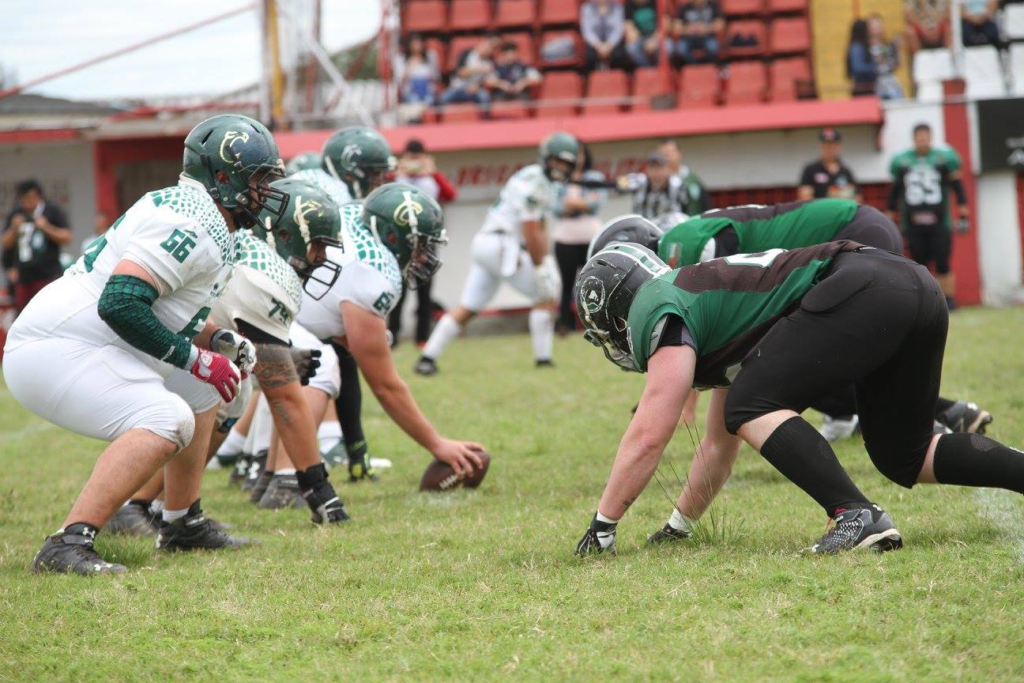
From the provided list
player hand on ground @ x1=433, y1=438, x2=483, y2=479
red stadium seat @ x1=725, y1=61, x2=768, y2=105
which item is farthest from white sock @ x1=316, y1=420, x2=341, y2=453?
red stadium seat @ x1=725, y1=61, x2=768, y2=105

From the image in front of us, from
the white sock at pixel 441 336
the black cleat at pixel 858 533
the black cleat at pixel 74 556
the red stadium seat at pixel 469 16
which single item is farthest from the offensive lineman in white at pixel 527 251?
the black cleat at pixel 858 533

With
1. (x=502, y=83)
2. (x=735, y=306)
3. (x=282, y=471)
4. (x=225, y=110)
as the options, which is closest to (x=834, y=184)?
(x=502, y=83)

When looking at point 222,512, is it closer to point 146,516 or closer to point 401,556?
point 146,516

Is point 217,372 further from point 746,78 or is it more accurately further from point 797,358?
point 746,78

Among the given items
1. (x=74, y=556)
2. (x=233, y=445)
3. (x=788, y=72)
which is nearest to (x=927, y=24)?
(x=788, y=72)

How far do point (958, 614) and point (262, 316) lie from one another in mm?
3124

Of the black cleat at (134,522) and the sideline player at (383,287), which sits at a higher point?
the sideline player at (383,287)

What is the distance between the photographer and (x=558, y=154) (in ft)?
37.2

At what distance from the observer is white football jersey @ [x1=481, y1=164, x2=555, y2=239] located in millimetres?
11500

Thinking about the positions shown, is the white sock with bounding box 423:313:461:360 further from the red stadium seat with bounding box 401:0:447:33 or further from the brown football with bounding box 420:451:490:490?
the red stadium seat with bounding box 401:0:447:33

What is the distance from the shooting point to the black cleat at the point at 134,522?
5.63 metres

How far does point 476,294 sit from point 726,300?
723cm

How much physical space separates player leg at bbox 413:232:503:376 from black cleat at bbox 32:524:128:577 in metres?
6.64

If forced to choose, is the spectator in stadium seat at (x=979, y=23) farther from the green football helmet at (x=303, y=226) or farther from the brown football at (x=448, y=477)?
the green football helmet at (x=303, y=226)
